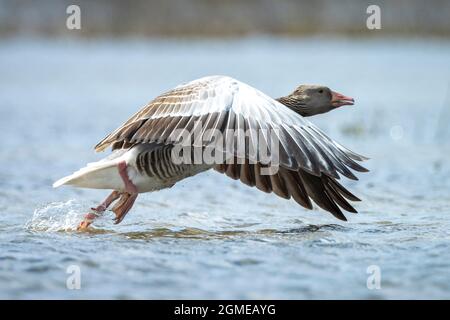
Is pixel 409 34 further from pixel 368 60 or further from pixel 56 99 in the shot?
pixel 56 99

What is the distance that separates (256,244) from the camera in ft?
25.6

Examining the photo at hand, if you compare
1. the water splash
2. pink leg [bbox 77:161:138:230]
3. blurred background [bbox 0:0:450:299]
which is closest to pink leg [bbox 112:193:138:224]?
pink leg [bbox 77:161:138:230]

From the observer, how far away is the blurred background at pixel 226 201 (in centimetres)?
664

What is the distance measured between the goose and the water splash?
309 mm

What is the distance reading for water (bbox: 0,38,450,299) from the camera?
654cm

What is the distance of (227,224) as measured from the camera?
351 inches

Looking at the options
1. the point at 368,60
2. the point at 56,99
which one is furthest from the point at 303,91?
the point at 368,60

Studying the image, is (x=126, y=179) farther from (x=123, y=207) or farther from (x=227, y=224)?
(x=227, y=224)

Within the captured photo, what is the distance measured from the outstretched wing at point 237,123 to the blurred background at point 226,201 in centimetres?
77

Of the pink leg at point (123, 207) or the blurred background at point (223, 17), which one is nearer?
the pink leg at point (123, 207)

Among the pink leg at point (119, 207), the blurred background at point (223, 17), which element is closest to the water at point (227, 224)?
the pink leg at point (119, 207)

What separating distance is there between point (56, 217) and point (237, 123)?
2614mm

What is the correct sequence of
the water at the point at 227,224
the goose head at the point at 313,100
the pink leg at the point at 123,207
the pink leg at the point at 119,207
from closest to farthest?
the water at the point at 227,224, the pink leg at the point at 119,207, the pink leg at the point at 123,207, the goose head at the point at 313,100

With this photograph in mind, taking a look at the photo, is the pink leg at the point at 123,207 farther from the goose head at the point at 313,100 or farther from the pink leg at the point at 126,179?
the goose head at the point at 313,100
